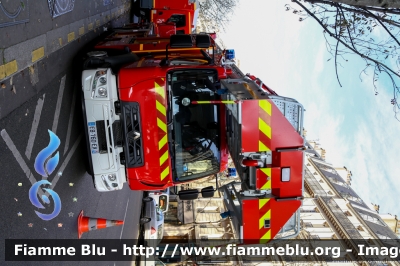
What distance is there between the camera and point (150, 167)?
5.53 meters

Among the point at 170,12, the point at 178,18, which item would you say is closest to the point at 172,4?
the point at 170,12

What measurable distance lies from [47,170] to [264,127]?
323 cm

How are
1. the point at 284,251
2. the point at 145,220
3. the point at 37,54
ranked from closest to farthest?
the point at 37,54, the point at 284,251, the point at 145,220

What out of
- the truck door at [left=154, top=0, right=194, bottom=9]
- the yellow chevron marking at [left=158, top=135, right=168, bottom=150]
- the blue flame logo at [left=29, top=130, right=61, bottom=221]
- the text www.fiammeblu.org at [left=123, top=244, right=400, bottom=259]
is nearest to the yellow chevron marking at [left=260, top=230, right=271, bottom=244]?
the yellow chevron marking at [left=158, top=135, right=168, bottom=150]

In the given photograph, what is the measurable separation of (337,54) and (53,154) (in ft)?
14.4

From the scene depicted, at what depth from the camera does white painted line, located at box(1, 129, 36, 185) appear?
390cm

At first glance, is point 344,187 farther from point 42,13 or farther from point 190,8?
point 42,13

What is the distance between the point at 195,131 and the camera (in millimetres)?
5387

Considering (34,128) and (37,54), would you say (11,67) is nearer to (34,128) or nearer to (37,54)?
(37,54)

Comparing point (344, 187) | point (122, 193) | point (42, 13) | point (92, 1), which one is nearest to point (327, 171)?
point (344, 187)

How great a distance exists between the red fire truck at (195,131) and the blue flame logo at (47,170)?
581mm

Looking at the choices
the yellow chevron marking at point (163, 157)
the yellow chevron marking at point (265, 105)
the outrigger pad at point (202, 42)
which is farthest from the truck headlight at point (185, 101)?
the yellow chevron marking at point (265, 105)

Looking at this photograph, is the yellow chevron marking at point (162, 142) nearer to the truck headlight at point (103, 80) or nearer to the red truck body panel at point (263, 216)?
the truck headlight at point (103, 80)

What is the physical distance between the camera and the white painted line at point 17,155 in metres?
3.90
